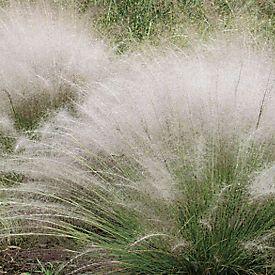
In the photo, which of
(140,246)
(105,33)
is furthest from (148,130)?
(105,33)

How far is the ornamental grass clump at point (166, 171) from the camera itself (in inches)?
118

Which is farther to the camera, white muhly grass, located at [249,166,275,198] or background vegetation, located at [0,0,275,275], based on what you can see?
background vegetation, located at [0,0,275,275]

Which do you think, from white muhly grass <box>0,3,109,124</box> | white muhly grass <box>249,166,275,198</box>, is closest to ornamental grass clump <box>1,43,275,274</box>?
white muhly grass <box>249,166,275,198</box>

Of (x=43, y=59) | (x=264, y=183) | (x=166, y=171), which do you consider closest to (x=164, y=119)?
(x=166, y=171)

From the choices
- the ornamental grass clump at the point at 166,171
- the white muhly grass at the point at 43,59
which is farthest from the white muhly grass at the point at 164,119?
the white muhly grass at the point at 43,59

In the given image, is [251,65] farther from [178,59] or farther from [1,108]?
[1,108]

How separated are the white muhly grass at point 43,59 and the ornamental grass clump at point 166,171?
1.21 ft

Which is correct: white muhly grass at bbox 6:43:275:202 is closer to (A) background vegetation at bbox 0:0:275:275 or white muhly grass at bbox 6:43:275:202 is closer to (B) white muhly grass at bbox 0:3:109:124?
(A) background vegetation at bbox 0:0:275:275

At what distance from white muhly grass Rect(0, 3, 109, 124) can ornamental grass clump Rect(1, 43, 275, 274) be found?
0.37m

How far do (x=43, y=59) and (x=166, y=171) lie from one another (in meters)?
1.84

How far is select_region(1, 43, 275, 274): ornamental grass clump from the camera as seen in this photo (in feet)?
9.84

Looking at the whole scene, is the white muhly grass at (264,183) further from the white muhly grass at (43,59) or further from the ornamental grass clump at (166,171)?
the white muhly grass at (43,59)

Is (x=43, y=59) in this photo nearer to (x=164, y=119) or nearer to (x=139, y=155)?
(x=164, y=119)

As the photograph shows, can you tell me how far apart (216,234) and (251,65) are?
1204 mm
